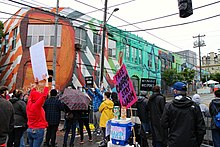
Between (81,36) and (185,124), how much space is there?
57.6 feet

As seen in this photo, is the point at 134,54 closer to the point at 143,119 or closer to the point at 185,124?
the point at 143,119

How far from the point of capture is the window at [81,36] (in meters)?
19.4

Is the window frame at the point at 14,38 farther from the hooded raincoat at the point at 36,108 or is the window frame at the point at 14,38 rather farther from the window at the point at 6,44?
the hooded raincoat at the point at 36,108

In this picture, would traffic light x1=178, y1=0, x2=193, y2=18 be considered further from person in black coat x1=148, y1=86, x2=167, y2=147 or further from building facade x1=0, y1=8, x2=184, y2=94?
building facade x1=0, y1=8, x2=184, y2=94

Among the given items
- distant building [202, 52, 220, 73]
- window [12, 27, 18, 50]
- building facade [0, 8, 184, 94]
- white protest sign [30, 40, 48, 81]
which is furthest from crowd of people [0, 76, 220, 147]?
distant building [202, 52, 220, 73]

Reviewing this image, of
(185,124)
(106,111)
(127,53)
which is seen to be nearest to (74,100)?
(106,111)

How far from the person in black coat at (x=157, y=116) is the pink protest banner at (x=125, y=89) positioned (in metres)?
0.59

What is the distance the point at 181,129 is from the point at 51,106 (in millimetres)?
4203

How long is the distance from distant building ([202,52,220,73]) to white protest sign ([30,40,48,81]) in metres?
93.0

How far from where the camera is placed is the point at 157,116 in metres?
4.94

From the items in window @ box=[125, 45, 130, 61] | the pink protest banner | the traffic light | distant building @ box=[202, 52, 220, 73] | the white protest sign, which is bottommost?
the pink protest banner

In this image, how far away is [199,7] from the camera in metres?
9.67

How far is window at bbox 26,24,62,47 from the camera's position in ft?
59.3

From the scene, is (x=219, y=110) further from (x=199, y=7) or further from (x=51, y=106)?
(x=199, y=7)
